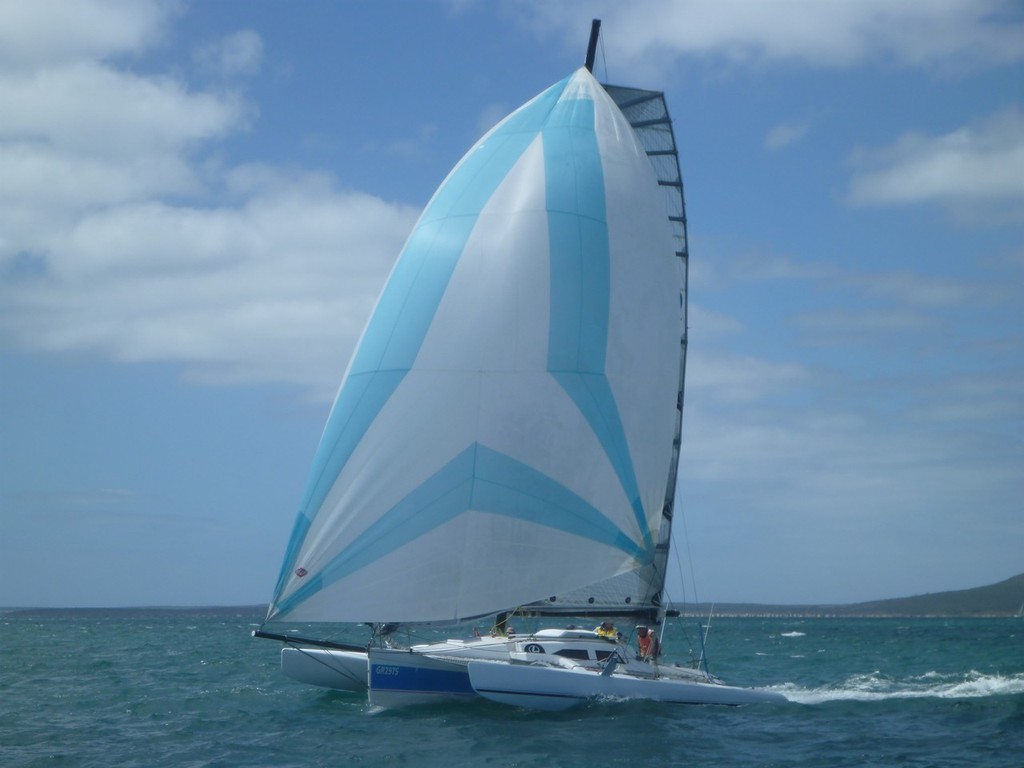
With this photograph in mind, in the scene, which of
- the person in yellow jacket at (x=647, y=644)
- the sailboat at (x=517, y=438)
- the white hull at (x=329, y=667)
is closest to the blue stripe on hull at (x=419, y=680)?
the sailboat at (x=517, y=438)

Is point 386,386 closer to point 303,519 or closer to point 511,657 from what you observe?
Result: point 303,519

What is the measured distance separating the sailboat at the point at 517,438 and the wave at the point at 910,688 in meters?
4.04

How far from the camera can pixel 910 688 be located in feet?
84.6

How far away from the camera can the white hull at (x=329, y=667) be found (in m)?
20.4

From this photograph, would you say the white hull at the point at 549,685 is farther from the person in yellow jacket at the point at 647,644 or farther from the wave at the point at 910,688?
the wave at the point at 910,688

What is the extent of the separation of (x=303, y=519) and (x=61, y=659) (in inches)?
1002

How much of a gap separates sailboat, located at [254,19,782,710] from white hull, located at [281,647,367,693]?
7.56 feet

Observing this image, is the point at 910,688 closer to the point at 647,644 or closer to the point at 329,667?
the point at 647,644

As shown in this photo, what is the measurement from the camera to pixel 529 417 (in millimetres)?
16719

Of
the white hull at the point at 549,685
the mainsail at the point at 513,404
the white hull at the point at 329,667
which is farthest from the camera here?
the white hull at the point at 329,667

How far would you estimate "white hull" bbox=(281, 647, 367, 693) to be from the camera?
66.9 ft

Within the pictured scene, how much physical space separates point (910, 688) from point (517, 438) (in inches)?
548

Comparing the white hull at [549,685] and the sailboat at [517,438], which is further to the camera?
the white hull at [549,685]

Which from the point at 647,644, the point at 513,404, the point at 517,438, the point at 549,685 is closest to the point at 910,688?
the point at 647,644
